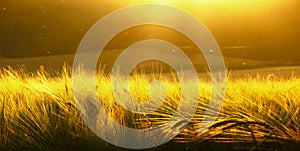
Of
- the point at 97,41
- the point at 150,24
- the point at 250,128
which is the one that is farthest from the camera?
the point at 97,41

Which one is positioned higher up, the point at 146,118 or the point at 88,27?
the point at 88,27

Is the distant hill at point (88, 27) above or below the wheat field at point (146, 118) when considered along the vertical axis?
above

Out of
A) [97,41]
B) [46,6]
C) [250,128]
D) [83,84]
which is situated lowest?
[250,128]

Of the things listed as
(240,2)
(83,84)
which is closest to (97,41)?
(240,2)

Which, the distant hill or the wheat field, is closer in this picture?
the wheat field

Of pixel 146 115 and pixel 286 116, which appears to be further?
pixel 146 115

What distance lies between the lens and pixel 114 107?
3.43 metres

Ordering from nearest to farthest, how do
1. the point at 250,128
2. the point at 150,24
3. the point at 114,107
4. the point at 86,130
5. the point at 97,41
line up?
the point at 250,128
the point at 86,130
the point at 114,107
the point at 150,24
the point at 97,41

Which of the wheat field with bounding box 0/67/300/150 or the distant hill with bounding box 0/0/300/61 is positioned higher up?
the distant hill with bounding box 0/0/300/61

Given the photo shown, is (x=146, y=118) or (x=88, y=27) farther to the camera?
(x=88, y=27)

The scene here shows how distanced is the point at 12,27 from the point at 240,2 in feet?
31.8

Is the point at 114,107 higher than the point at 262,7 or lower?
lower

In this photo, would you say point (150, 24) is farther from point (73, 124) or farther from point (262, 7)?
point (73, 124)

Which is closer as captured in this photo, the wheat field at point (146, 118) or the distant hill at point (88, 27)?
the wheat field at point (146, 118)
